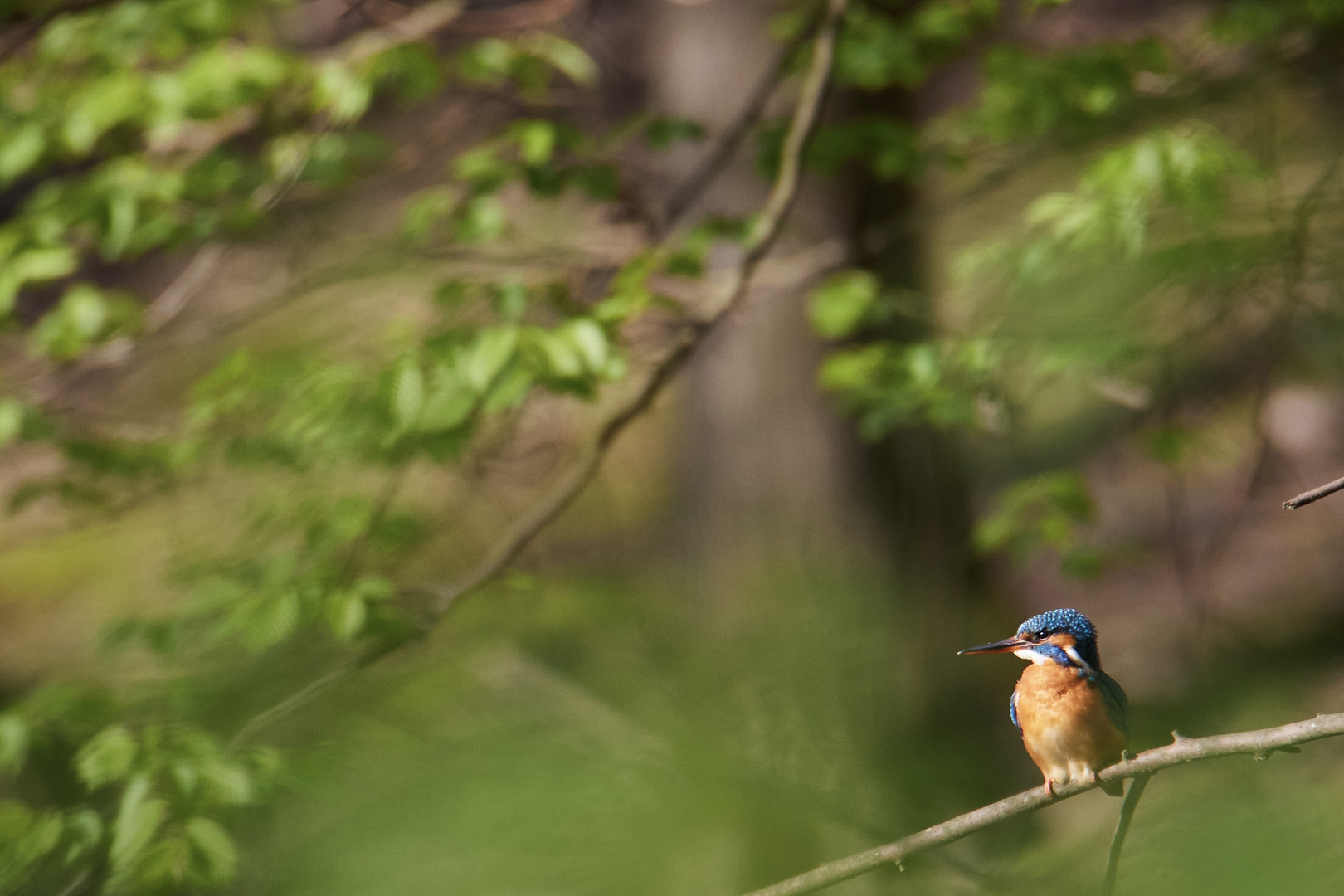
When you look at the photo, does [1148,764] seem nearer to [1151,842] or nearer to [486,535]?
[1151,842]

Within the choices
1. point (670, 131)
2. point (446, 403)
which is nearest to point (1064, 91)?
point (670, 131)

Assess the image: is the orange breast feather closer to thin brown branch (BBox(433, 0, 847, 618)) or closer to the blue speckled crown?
the blue speckled crown

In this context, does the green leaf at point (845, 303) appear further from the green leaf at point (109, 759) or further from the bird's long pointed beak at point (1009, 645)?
the bird's long pointed beak at point (1009, 645)

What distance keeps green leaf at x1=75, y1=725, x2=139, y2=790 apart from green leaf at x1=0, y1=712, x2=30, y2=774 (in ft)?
0.91

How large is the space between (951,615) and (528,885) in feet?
6.40

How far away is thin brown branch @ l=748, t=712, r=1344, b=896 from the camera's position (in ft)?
1.45

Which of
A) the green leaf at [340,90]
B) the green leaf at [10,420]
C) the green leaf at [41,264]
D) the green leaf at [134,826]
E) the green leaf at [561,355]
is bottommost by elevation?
the green leaf at [134,826]

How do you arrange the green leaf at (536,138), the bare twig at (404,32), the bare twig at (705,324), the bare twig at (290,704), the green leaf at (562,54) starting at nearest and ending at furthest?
the bare twig at (290,704) < the bare twig at (705,324) < the green leaf at (536,138) < the green leaf at (562,54) < the bare twig at (404,32)

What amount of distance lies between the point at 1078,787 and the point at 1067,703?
0.22 feet

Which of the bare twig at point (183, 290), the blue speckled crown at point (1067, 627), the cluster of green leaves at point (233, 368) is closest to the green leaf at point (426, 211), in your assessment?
the cluster of green leaves at point (233, 368)

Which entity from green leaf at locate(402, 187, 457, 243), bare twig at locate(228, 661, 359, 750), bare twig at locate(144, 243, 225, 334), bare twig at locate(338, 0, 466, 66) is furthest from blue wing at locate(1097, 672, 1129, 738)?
bare twig at locate(144, 243, 225, 334)

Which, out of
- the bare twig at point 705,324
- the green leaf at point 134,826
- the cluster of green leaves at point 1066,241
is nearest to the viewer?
the green leaf at point 134,826

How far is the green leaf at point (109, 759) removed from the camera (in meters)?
1.63

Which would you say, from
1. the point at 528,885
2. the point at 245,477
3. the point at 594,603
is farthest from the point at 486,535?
the point at 528,885
